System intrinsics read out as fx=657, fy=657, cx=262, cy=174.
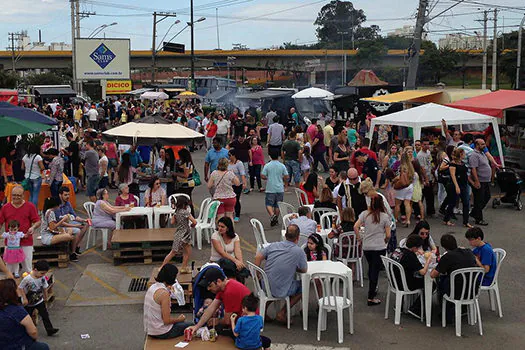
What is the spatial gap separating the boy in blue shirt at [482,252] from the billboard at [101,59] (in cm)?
4517

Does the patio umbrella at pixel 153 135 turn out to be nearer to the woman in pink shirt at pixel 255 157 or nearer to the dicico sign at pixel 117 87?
the woman in pink shirt at pixel 255 157

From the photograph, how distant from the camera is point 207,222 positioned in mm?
11914

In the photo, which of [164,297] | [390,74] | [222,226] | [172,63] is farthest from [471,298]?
[172,63]

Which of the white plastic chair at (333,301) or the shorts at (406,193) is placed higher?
the shorts at (406,193)

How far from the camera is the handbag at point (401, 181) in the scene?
1284 centimetres

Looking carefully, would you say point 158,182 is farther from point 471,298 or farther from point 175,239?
point 471,298

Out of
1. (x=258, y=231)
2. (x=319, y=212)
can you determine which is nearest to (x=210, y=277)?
(x=258, y=231)

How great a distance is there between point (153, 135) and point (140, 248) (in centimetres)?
274

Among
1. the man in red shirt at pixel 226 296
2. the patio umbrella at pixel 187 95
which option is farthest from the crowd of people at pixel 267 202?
the patio umbrella at pixel 187 95

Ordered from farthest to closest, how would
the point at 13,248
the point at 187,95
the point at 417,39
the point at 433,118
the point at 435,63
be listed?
the point at 435,63
the point at 187,95
the point at 417,39
the point at 433,118
the point at 13,248

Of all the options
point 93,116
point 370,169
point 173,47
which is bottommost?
point 370,169

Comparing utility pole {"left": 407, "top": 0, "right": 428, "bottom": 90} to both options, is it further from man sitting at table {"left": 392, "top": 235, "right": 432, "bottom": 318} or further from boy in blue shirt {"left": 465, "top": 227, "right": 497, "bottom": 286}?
man sitting at table {"left": 392, "top": 235, "right": 432, "bottom": 318}

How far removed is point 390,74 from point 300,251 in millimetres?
62276

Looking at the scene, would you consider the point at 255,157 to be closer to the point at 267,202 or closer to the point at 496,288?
the point at 267,202
